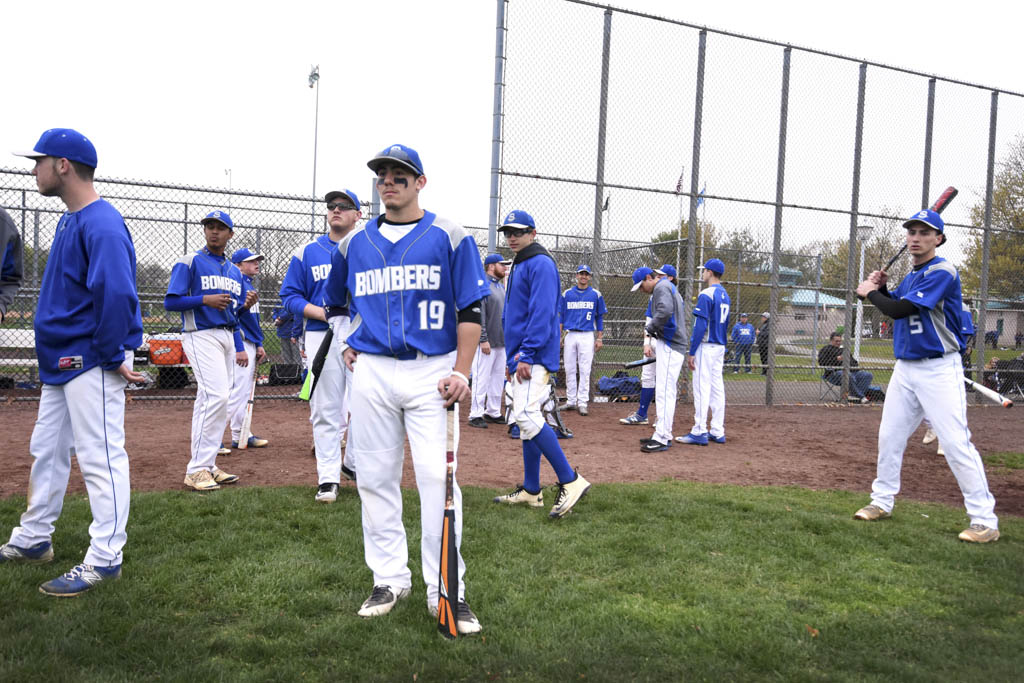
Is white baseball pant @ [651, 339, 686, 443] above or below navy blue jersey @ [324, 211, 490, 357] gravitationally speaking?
below

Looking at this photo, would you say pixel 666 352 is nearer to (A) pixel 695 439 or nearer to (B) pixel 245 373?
(A) pixel 695 439

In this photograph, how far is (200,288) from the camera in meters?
5.99

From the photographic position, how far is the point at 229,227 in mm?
6141

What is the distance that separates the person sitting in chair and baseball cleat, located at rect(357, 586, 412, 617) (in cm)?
1247

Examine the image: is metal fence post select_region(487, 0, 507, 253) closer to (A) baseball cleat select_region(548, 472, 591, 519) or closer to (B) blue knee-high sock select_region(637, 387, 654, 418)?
(B) blue knee-high sock select_region(637, 387, 654, 418)

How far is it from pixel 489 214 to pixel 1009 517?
24.5ft

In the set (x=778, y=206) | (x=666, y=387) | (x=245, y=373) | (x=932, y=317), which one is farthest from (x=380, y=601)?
(x=778, y=206)

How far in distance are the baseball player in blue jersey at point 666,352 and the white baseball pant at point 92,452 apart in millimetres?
5665

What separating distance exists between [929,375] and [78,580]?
5.49m

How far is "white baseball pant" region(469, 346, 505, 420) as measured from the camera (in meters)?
9.80

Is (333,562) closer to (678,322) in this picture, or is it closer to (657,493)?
(657,493)

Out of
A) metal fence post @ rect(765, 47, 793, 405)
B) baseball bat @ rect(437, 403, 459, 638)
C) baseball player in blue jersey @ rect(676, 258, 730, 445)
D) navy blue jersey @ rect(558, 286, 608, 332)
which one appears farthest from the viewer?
metal fence post @ rect(765, 47, 793, 405)

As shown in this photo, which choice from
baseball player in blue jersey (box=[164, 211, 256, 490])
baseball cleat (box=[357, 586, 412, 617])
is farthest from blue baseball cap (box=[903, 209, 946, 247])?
baseball player in blue jersey (box=[164, 211, 256, 490])

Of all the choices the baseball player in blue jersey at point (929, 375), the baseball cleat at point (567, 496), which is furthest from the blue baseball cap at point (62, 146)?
the baseball player in blue jersey at point (929, 375)
